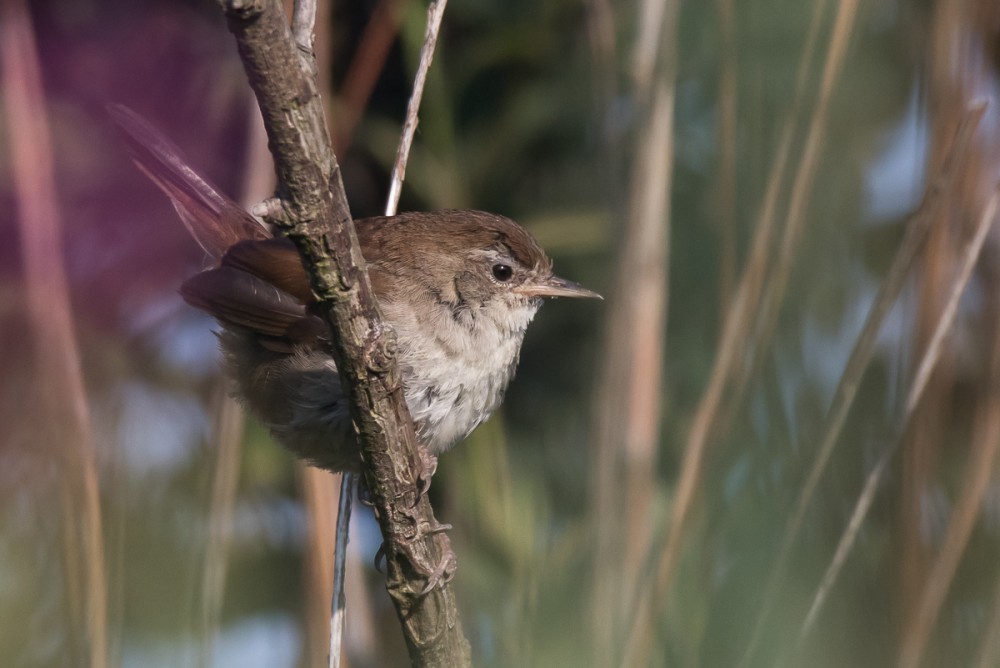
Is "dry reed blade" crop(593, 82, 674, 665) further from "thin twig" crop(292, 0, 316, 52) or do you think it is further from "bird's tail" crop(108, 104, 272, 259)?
"thin twig" crop(292, 0, 316, 52)

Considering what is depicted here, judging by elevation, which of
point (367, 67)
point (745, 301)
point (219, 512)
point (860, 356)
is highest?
point (367, 67)

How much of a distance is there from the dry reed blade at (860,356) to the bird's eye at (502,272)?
83 centimetres

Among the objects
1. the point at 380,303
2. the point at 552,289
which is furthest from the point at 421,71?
the point at 552,289

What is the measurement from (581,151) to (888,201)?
1.11 meters

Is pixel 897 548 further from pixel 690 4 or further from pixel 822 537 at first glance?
pixel 690 4

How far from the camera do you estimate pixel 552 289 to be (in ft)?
7.80

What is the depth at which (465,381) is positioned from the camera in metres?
2.04

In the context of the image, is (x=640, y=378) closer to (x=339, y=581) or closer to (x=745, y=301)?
(x=745, y=301)

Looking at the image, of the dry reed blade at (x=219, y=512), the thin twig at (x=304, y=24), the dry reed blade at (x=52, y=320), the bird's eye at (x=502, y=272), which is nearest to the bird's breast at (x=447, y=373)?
the bird's eye at (x=502, y=272)

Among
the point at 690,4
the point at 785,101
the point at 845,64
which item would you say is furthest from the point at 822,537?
the point at 690,4

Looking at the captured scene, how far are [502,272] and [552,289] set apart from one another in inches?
5.0

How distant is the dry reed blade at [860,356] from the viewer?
1293 mm

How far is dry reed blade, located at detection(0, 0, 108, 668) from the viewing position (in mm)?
1815

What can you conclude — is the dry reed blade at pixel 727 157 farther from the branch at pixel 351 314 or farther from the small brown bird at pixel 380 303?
the branch at pixel 351 314
